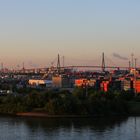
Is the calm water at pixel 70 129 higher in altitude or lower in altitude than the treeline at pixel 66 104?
lower

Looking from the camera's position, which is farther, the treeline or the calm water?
the treeline

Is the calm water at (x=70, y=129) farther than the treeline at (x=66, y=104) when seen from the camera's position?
No

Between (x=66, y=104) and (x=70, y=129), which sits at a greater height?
(x=66, y=104)

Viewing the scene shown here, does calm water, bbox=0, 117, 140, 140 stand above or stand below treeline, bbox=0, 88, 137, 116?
below

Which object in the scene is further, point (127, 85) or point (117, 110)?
point (127, 85)

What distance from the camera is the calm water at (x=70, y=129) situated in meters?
Answer: 9.89

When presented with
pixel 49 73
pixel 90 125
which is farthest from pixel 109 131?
pixel 49 73

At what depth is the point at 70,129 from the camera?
36.6 ft

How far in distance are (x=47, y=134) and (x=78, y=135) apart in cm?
63

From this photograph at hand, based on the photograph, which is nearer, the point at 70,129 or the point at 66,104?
the point at 70,129

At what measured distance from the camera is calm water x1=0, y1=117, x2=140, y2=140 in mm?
9891

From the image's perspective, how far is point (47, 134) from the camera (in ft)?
33.8

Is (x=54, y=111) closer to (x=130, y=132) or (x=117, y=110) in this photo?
(x=117, y=110)

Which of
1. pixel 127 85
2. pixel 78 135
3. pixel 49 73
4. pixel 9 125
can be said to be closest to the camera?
pixel 78 135
